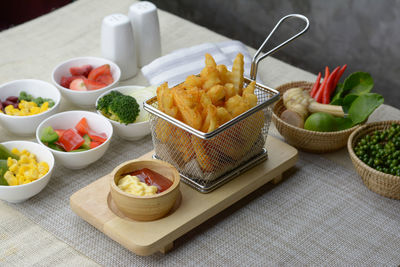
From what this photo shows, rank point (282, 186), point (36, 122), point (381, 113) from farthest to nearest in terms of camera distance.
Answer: point (381, 113) → point (36, 122) → point (282, 186)

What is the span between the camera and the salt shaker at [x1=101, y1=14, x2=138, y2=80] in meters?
2.17

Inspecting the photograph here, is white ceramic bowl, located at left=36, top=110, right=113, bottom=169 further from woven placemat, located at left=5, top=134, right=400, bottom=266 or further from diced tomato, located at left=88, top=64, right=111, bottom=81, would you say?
diced tomato, located at left=88, top=64, right=111, bottom=81

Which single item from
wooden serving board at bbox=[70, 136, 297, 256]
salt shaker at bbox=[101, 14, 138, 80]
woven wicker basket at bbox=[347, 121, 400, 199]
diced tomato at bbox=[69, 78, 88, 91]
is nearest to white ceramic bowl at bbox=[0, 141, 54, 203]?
wooden serving board at bbox=[70, 136, 297, 256]

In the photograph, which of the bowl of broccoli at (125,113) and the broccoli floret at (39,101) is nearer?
the bowl of broccoli at (125,113)

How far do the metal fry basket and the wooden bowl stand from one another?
8 centimetres

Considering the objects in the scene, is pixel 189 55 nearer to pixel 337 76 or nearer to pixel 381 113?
pixel 337 76

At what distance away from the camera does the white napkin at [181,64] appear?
2.14 meters

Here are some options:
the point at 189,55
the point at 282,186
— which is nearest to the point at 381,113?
the point at 282,186

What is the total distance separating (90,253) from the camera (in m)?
1.49

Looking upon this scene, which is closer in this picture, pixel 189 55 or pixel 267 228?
pixel 267 228

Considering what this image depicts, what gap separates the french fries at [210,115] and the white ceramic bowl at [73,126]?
0.83ft

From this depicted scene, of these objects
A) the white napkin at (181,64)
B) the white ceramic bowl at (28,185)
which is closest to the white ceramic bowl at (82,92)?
the white napkin at (181,64)

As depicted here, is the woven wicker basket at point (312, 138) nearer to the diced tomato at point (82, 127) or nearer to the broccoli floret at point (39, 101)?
the diced tomato at point (82, 127)

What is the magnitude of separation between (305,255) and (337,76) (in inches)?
29.6
